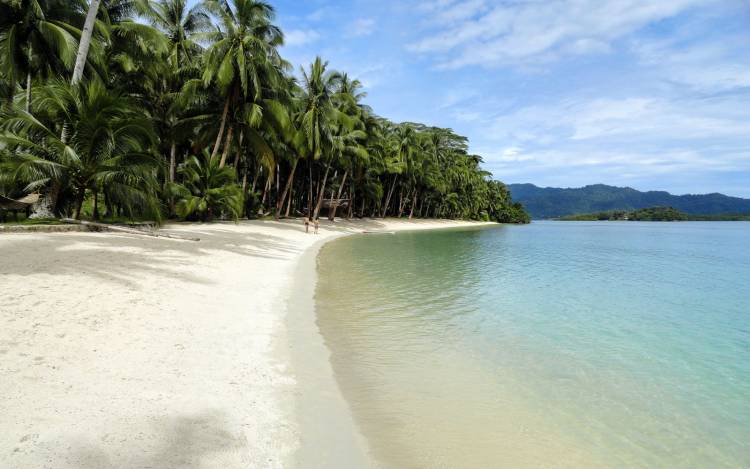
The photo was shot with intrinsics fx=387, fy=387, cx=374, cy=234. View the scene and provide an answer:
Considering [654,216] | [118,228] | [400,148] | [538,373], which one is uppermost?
[400,148]

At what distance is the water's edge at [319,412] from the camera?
3.59 meters

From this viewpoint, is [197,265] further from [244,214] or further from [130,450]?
[244,214]

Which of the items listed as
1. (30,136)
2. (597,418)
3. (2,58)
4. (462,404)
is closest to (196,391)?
(462,404)

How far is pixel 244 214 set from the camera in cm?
3203

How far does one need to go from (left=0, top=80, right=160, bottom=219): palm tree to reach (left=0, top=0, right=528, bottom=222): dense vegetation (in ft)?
0.15

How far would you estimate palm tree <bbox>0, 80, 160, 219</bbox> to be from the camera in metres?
13.6

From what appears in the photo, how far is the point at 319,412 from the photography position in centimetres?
433

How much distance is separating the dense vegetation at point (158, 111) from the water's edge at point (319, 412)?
11.7 m

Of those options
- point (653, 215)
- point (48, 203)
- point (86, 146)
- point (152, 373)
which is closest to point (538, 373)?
point (152, 373)

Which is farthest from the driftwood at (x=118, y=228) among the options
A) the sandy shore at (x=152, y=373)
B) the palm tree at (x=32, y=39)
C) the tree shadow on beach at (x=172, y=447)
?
the tree shadow on beach at (x=172, y=447)

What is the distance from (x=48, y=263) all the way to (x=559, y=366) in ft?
33.9

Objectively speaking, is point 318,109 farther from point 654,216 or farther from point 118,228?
point 654,216

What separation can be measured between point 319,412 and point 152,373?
2036 millimetres

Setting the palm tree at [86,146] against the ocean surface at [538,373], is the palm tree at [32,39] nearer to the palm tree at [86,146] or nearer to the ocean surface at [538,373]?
the palm tree at [86,146]
